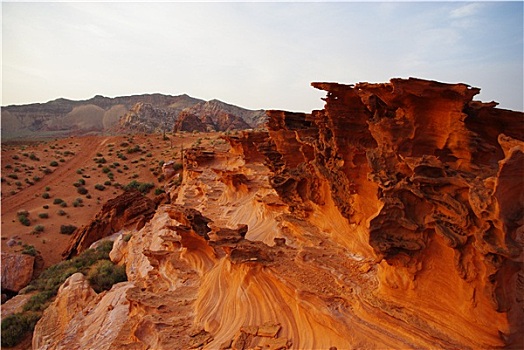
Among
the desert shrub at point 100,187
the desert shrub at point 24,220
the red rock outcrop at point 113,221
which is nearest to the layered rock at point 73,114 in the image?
the desert shrub at point 100,187

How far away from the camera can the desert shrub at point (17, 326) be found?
8.55 m

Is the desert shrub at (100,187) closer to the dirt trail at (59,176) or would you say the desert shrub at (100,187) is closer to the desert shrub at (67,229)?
the dirt trail at (59,176)

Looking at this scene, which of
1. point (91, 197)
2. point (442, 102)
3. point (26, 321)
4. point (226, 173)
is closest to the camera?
point (442, 102)

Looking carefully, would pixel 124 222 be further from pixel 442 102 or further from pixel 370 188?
pixel 442 102

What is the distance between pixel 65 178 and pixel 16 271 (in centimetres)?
1466

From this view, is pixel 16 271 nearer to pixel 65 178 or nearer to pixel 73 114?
pixel 65 178

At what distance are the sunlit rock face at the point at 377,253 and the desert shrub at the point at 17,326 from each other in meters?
3.02

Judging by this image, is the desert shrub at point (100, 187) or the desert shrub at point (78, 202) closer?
the desert shrub at point (78, 202)

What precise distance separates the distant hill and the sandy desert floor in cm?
1462

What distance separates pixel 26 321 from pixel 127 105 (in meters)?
107

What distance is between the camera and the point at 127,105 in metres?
107

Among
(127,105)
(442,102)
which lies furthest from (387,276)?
(127,105)

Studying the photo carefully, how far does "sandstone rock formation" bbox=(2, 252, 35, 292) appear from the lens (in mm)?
12359

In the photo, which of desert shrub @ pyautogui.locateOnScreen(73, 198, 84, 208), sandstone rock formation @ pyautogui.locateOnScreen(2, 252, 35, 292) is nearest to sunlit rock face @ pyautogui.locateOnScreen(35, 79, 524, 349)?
sandstone rock formation @ pyautogui.locateOnScreen(2, 252, 35, 292)
